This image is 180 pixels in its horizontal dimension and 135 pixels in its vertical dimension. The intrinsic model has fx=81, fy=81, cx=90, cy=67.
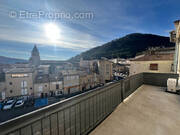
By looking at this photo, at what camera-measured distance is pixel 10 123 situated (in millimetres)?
→ 591

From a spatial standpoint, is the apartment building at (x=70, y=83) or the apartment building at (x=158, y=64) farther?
the apartment building at (x=70, y=83)

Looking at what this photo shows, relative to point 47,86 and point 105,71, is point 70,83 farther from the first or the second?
point 105,71

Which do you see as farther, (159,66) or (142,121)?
(159,66)

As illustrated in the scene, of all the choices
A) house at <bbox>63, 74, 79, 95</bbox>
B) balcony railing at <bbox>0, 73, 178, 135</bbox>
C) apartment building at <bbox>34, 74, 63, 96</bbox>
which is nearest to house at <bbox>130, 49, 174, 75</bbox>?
balcony railing at <bbox>0, 73, 178, 135</bbox>

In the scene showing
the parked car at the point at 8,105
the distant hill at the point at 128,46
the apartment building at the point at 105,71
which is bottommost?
the parked car at the point at 8,105

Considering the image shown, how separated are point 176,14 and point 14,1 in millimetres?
11961

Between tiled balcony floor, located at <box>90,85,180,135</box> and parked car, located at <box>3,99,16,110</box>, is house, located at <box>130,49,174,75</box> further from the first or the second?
parked car, located at <box>3,99,16,110</box>

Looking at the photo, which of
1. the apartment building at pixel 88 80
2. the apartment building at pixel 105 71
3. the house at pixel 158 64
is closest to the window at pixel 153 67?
the house at pixel 158 64

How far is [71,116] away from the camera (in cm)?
110

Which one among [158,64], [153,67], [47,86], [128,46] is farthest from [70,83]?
[128,46]

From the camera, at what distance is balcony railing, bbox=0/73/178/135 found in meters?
0.66

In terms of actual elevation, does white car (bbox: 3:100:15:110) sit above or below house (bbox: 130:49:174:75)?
below

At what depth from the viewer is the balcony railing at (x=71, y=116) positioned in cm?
66

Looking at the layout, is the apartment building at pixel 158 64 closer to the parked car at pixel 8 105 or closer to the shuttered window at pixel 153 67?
the shuttered window at pixel 153 67
